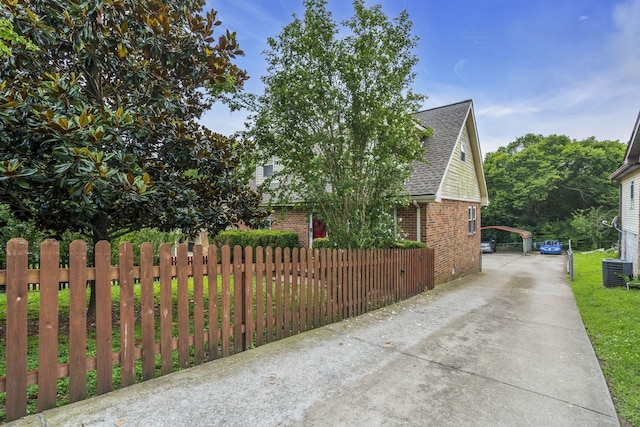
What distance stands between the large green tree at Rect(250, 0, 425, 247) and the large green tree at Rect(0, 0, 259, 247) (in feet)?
3.89

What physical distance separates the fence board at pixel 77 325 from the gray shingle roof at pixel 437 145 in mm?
8052

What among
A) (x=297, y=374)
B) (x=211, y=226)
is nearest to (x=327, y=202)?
(x=211, y=226)

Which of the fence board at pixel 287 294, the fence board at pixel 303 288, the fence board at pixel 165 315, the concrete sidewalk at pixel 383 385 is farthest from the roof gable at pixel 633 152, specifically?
the fence board at pixel 165 315

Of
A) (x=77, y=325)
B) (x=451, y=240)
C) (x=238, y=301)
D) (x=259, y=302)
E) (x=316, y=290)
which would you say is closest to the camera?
(x=77, y=325)

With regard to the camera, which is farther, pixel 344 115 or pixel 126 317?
pixel 344 115

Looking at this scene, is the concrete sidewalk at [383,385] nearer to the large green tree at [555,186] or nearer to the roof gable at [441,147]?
the roof gable at [441,147]

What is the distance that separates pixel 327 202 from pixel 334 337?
318cm

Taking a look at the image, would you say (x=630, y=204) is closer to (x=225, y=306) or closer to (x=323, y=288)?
(x=323, y=288)

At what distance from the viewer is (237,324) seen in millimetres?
4168

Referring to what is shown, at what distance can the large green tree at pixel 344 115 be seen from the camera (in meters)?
6.69

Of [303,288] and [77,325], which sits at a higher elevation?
[77,325]

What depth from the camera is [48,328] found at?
2693 mm

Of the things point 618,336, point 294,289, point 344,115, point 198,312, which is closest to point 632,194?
point 618,336

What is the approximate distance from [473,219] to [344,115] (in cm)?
1069
